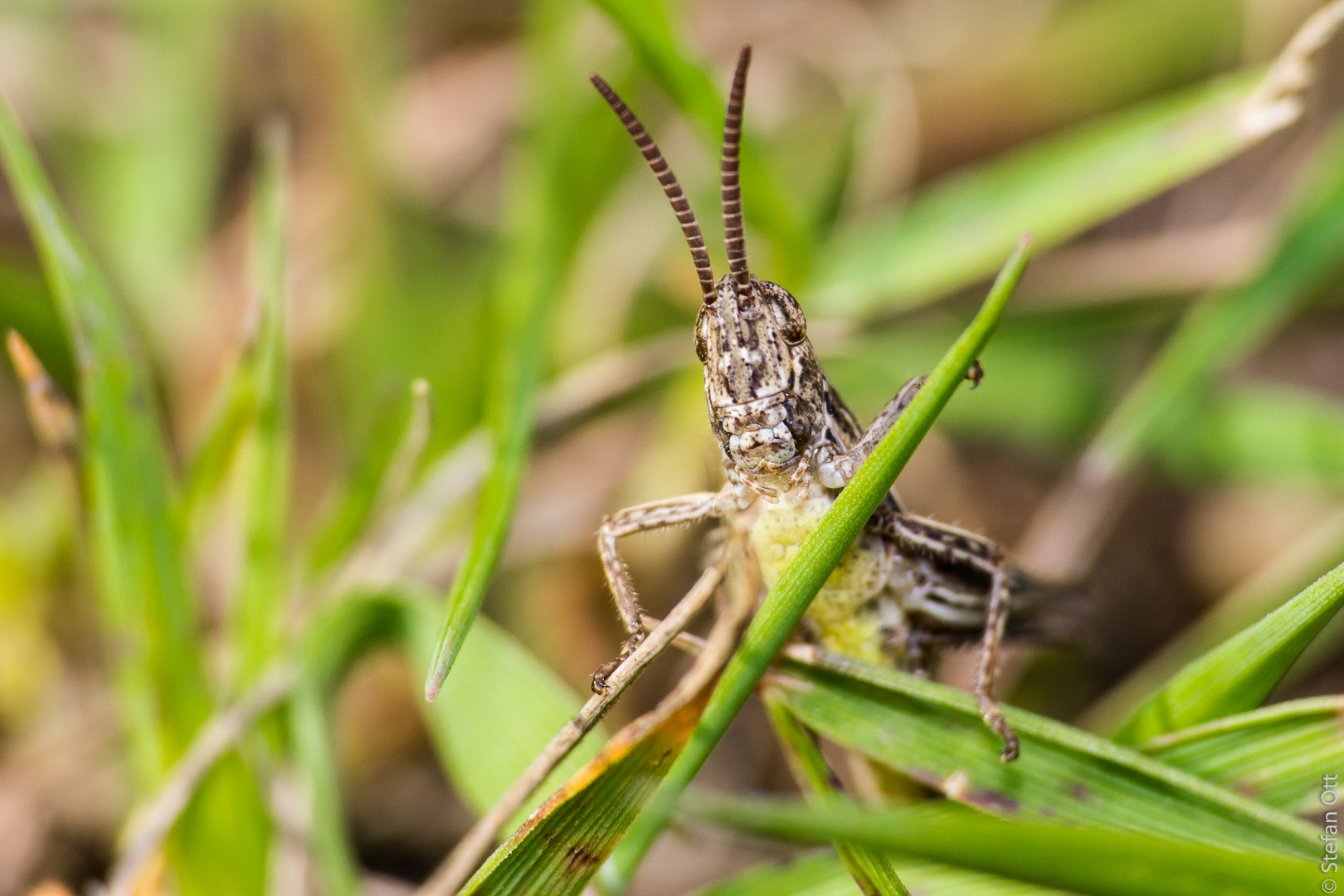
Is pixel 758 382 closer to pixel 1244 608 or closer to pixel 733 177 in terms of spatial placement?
pixel 733 177

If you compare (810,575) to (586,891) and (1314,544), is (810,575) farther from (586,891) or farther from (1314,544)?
(1314,544)

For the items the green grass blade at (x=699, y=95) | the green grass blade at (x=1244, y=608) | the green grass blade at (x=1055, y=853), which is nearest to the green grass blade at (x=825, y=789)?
the green grass blade at (x=1055, y=853)

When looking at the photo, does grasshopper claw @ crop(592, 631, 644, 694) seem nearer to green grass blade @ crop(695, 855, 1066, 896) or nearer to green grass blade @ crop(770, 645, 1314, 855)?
green grass blade @ crop(770, 645, 1314, 855)

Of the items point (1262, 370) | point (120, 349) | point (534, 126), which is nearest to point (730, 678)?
point (120, 349)

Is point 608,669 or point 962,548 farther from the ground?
point 962,548

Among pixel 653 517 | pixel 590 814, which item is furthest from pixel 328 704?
pixel 590 814

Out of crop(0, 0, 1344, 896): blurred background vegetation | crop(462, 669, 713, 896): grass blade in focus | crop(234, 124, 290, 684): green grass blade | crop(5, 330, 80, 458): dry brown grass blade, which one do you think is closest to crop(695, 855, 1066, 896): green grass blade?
crop(462, 669, 713, 896): grass blade in focus

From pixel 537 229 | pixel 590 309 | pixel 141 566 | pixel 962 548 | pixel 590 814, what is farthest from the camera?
pixel 590 309
